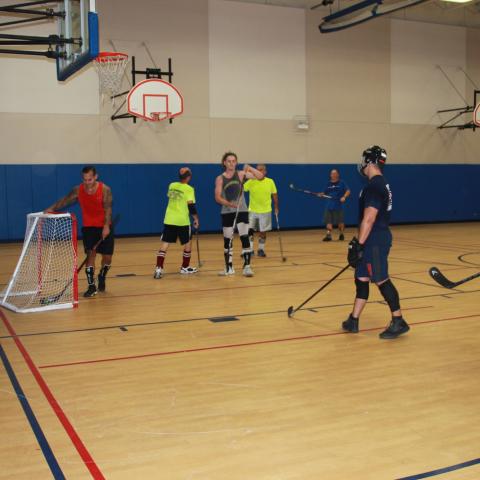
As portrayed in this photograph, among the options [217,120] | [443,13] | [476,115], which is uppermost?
[443,13]

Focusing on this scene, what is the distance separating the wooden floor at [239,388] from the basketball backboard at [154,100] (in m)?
8.22

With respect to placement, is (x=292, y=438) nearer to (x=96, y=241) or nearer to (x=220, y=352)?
(x=220, y=352)

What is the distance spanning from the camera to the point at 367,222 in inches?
208

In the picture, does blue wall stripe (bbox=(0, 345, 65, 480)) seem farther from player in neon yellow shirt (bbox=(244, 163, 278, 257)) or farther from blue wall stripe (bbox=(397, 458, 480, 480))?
player in neon yellow shirt (bbox=(244, 163, 278, 257))

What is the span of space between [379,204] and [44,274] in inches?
231

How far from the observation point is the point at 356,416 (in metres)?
3.71

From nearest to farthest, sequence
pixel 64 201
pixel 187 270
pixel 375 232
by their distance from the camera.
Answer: pixel 375 232, pixel 64 201, pixel 187 270

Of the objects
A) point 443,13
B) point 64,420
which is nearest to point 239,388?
point 64,420

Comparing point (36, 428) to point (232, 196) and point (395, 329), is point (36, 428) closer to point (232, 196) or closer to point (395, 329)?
point (395, 329)

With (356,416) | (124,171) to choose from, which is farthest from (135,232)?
(356,416)

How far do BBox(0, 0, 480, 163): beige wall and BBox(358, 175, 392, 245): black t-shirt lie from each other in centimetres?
1252

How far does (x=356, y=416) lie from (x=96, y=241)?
5038 millimetres

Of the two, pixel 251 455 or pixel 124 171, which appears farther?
pixel 124 171

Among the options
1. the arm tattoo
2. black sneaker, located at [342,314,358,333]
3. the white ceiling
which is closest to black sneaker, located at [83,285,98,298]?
the arm tattoo
